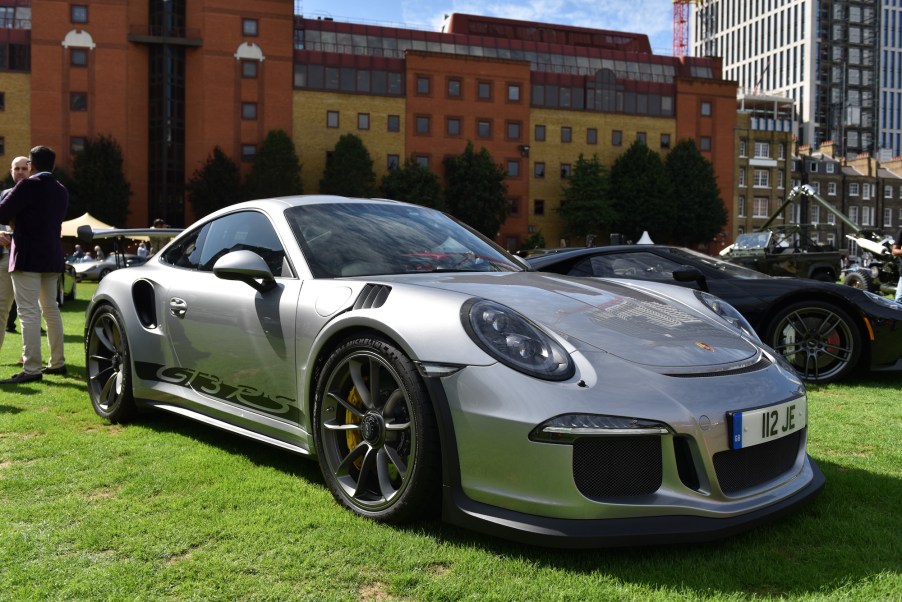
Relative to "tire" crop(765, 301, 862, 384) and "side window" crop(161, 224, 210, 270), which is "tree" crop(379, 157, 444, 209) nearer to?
"tire" crop(765, 301, 862, 384)

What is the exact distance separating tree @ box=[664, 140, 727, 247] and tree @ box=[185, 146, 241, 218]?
3298cm

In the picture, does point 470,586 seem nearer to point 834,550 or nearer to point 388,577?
point 388,577

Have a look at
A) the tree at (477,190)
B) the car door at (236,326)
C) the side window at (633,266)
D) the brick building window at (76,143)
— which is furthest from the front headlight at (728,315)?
the brick building window at (76,143)

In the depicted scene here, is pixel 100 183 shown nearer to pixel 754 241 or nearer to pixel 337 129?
pixel 337 129

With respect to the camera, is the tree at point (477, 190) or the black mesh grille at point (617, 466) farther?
the tree at point (477, 190)

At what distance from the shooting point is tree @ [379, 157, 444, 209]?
172 feet

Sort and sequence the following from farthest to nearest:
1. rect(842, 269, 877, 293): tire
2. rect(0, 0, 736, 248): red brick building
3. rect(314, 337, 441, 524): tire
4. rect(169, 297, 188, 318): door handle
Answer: rect(0, 0, 736, 248): red brick building → rect(842, 269, 877, 293): tire → rect(169, 297, 188, 318): door handle → rect(314, 337, 441, 524): tire

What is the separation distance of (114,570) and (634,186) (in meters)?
58.4

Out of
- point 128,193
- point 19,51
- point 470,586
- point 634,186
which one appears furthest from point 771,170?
point 470,586

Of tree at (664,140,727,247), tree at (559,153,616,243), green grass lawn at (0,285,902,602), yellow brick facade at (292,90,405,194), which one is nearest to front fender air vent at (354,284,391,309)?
green grass lawn at (0,285,902,602)

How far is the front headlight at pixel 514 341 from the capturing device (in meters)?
2.50

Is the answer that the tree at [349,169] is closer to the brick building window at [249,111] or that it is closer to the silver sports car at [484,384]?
the brick building window at [249,111]

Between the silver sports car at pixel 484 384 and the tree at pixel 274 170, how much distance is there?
155ft

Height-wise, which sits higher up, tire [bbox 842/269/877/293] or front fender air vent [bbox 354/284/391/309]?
front fender air vent [bbox 354/284/391/309]
